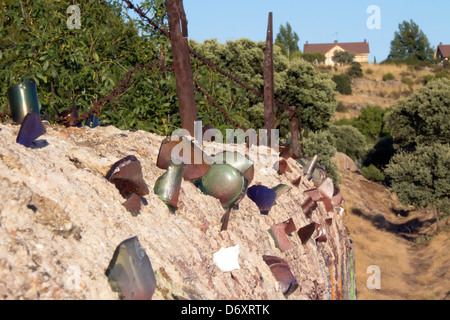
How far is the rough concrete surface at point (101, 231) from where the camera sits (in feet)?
5.70

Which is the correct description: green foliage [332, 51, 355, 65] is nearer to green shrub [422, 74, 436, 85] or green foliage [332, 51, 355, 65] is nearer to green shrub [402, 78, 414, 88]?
green shrub [402, 78, 414, 88]

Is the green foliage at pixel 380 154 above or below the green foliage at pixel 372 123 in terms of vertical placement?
below

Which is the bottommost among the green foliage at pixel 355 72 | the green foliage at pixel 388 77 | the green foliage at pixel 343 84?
the green foliage at pixel 343 84

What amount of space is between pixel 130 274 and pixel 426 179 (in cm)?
2259

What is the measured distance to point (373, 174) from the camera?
32.6 m

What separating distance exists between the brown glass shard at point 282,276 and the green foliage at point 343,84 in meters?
54.1

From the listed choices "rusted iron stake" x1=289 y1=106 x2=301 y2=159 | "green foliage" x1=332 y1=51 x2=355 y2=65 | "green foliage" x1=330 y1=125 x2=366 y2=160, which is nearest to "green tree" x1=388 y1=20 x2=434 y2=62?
"green foliage" x1=332 y1=51 x2=355 y2=65

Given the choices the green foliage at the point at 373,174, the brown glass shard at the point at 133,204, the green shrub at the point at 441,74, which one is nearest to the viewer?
the brown glass shard at the point at 133,204

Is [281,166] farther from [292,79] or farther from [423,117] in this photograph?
[423,117]

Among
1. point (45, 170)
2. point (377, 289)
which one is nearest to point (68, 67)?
point (45, 170)

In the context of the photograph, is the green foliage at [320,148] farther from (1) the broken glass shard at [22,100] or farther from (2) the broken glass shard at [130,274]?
(2) the broken glass shard at [130,274]

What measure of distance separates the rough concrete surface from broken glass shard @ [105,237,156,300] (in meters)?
0.03

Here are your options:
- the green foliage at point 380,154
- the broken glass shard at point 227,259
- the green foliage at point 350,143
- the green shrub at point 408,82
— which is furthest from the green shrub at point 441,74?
the broken glass shard at point 227,259

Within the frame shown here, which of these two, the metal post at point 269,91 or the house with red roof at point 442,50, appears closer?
the metal post at point 269,91
